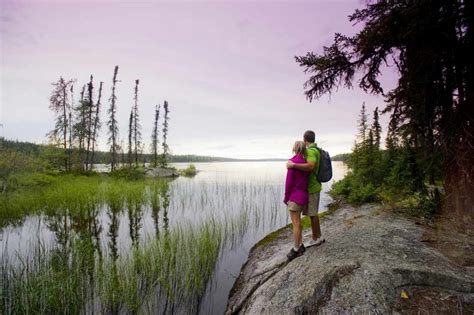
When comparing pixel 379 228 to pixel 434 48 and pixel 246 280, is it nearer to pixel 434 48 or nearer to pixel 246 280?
pixel 246 280

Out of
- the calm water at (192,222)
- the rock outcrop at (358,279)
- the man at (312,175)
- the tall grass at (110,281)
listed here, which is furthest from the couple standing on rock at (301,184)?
the tall grass at (110,281)

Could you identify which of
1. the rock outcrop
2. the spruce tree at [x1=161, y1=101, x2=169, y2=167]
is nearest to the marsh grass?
the rock outcrop

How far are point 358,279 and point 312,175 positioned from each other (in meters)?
1.95

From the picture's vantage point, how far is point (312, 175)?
4617 millimetres

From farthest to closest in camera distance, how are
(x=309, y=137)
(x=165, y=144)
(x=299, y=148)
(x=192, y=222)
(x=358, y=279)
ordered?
(x=165, y=144) → (x=192, y=222) → (x=309, y=137) → (x=299, y=148) → (x=358, y=279)

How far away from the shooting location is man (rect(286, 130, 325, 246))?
4355 mm

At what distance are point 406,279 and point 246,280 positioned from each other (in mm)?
3034

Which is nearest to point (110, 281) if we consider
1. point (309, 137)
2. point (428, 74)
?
point (309, 137)

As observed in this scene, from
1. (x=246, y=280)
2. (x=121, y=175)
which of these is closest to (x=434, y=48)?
(x=246, y=280)

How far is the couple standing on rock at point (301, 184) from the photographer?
14.5 feet

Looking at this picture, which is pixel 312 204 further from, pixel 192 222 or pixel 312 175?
pixel 192 222

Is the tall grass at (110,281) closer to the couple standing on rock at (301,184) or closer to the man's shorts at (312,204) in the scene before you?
the couple standing on rock at (301,184)

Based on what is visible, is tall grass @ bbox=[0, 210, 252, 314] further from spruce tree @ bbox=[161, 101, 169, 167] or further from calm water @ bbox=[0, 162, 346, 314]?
spruce tree @ bbox=[161, 101, 169, 167]

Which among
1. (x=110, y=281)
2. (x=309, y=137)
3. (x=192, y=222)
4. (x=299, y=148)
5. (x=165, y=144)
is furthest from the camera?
(x=165, y=144)
